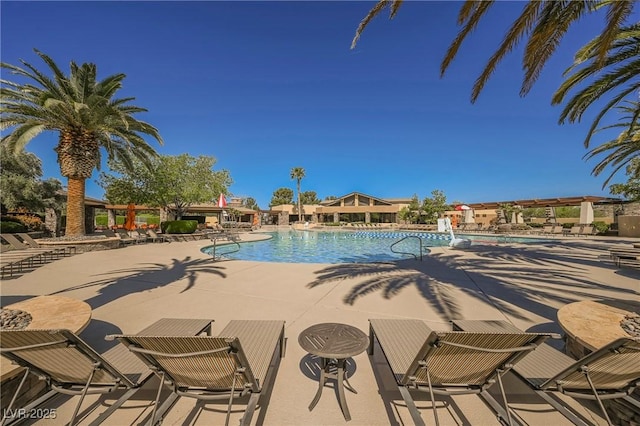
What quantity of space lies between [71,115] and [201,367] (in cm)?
1555

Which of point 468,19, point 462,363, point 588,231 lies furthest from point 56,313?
point 588,231

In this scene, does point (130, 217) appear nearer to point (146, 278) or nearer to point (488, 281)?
point (146, 278)

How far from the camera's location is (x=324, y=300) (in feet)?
17.7

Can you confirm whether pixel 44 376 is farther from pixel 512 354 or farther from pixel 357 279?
pixel 357 279

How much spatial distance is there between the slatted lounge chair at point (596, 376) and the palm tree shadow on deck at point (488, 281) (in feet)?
7.26

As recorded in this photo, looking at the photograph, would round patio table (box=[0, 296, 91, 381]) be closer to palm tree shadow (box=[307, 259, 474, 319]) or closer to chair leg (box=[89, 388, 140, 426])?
chair leg (box=[89, 388, 140, 426])

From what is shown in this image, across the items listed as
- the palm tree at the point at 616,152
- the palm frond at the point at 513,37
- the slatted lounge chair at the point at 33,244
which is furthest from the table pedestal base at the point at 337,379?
the palm tree at the point at 616,152

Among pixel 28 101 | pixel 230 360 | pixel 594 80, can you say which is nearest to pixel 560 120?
pixel 594 80

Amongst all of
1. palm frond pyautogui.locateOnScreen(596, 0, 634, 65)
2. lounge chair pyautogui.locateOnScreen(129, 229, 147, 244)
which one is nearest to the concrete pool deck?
palm frond pyautogui.locateOnScreen(596, 0, 634, 65)

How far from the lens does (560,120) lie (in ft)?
27.7

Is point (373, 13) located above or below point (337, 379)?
above

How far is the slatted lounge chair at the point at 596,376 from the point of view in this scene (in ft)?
6.06

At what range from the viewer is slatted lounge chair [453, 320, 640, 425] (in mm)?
1847

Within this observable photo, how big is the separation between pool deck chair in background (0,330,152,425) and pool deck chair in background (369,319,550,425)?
224 cm
